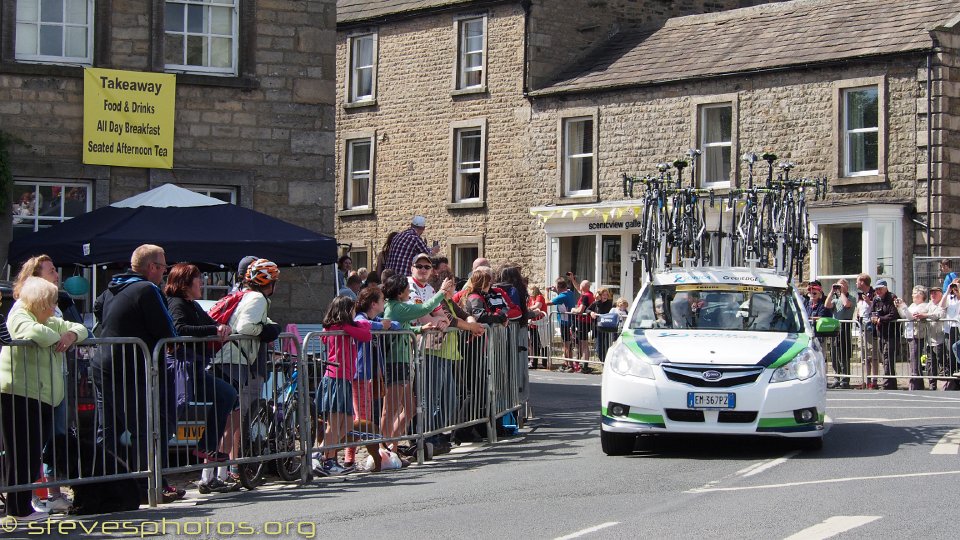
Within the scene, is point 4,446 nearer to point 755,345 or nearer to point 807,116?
point 755,345

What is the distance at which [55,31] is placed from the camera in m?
20.5

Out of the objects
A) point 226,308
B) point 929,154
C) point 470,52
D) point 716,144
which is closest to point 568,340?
point 716,144

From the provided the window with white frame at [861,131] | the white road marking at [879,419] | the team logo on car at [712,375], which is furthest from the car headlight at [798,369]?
the window with white frame at [861,131]

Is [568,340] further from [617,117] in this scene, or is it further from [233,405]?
[233,405]

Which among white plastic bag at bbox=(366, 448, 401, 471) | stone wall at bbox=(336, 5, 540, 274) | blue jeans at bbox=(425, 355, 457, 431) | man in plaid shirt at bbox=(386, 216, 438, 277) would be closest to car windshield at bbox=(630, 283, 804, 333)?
blue jeans at bbox=(425, 355, 457, 431)

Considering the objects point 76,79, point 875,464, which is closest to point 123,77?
point 76,79

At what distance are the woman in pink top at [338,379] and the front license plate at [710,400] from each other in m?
2.86

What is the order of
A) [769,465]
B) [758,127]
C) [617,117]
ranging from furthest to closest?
[617,117] → [758,127] → [769,465]

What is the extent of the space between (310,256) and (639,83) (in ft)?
66.6

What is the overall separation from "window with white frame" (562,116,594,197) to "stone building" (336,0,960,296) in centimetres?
5

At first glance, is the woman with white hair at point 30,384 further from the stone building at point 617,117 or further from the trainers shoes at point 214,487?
the stone building at point 617,117

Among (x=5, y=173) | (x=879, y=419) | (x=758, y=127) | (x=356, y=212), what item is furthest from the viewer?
(x=356, y=212)

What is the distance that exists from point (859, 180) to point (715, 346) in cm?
1978

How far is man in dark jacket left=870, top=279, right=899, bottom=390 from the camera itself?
24.7 meters
